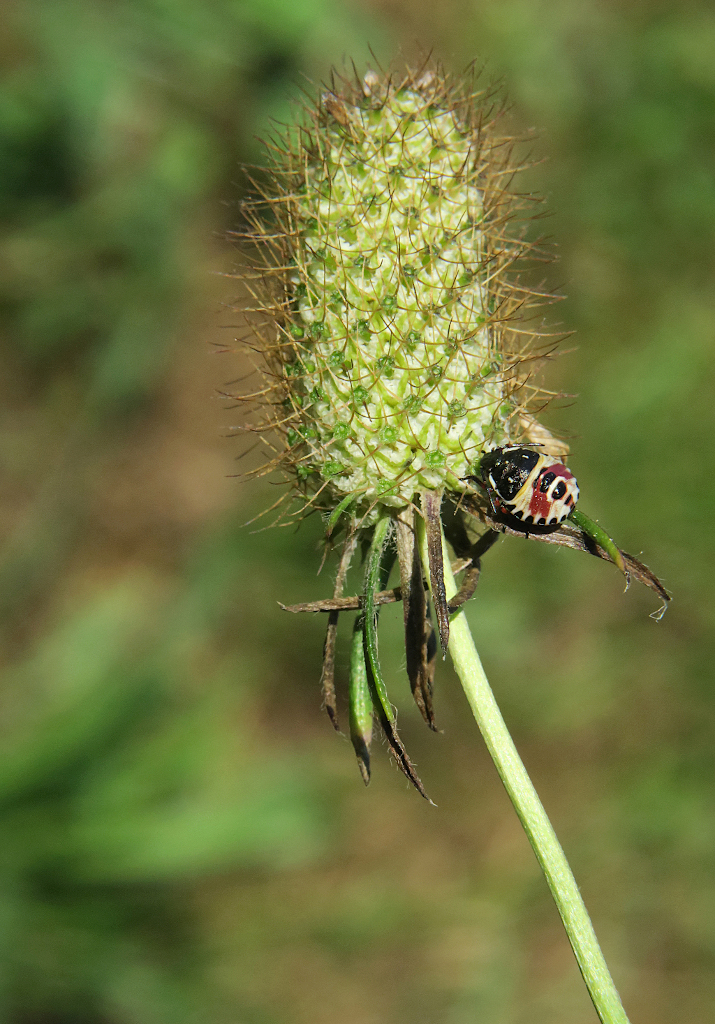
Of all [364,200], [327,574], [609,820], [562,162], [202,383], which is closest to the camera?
[364,200]

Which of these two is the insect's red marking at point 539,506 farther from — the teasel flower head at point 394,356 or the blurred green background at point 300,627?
the blurred green background at point 300,627

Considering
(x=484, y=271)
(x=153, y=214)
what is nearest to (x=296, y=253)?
(x=484, y=271)

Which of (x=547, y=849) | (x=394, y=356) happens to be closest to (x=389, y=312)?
(x=394, y=356)

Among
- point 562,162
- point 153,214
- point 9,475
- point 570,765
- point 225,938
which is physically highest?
point 153,214

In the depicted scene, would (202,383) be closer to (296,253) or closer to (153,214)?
(153,214)

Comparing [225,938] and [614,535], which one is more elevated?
[614,535]

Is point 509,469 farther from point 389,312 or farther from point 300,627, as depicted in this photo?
point 300,627

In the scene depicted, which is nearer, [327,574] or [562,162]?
[327,574]
